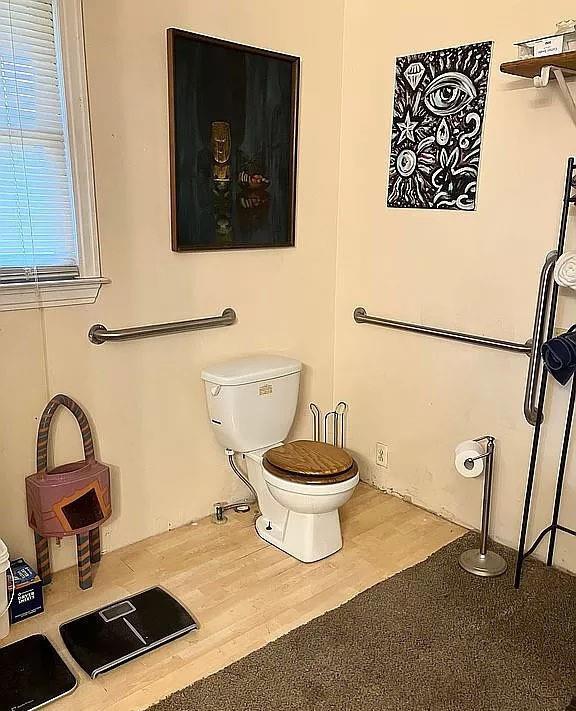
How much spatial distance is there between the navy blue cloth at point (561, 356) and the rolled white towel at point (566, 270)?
0.58 ft

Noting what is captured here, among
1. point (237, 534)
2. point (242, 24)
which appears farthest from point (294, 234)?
point (237, 534)

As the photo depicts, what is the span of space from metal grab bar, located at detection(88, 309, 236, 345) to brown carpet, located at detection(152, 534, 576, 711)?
1.15m

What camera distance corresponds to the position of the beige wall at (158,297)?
7.12ft

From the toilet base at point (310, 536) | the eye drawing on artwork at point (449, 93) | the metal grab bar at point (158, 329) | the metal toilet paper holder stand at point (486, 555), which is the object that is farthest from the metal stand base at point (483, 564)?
the eye drawing on artwork at point (449, 93)

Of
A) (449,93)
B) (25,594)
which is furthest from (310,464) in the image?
(449,93)

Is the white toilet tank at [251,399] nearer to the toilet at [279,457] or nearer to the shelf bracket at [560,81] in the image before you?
the toilet at [279,457]

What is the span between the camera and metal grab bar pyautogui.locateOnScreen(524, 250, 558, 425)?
221 cm

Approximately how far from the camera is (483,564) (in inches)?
95.3

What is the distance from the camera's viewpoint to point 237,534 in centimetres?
266

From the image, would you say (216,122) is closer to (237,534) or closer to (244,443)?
(244,443)

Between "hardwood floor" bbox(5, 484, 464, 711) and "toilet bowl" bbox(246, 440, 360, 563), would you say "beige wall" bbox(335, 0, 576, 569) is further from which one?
"toilet bowl" bbox(246, 440, 360, 563)

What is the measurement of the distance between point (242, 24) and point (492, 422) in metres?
1.83

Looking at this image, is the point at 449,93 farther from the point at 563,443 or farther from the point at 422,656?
the point at 422,656

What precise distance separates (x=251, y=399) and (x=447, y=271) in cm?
94
